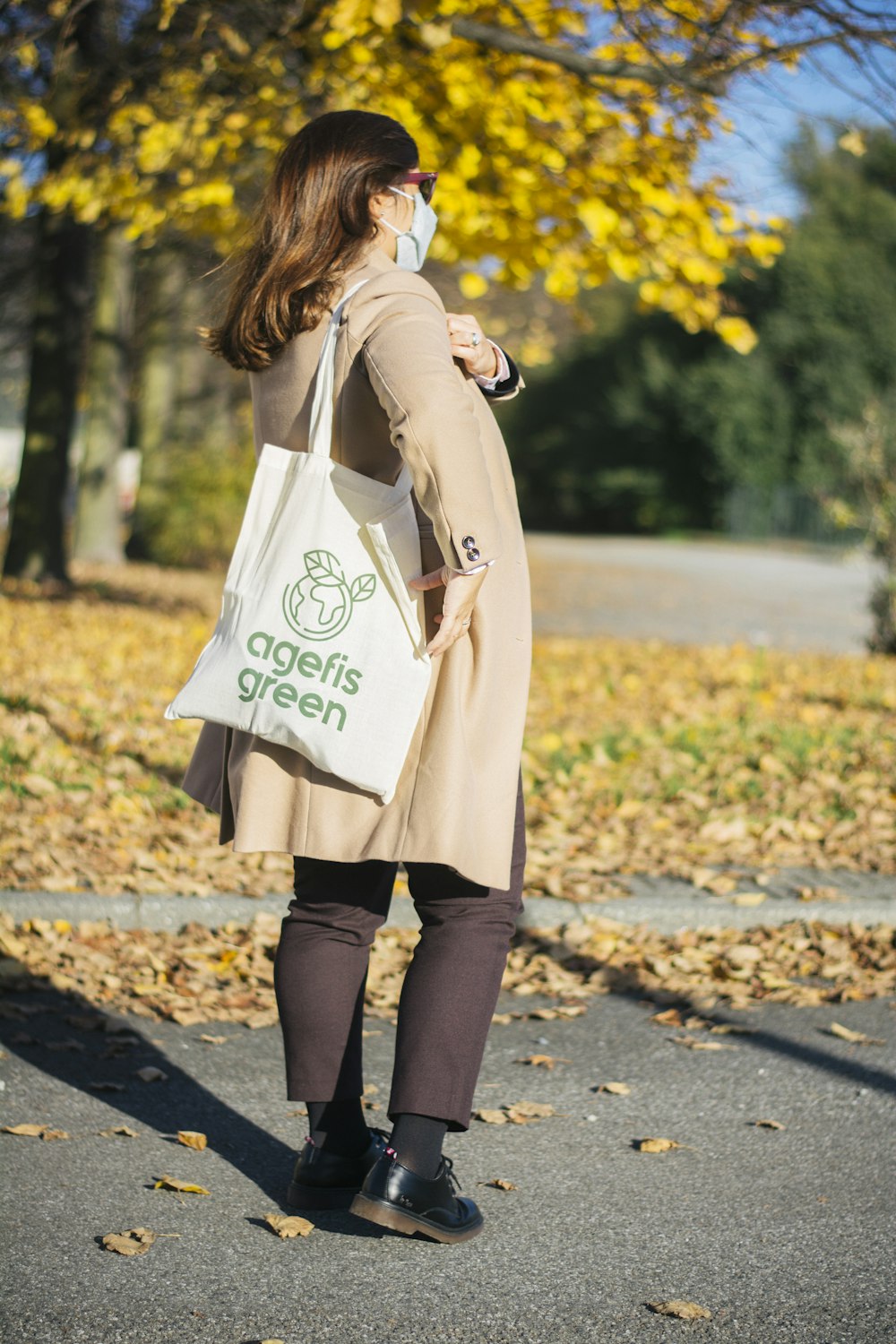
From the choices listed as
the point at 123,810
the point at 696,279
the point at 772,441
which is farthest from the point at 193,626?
the point at 772,441

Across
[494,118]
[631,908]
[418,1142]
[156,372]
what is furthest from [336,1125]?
[156,372]

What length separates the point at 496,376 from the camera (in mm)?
2713

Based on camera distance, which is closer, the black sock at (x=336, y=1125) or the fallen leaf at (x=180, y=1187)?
the black sock at (x=336, y=1125)

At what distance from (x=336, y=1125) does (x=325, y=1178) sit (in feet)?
0.35

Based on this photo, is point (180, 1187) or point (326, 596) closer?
point (326, 596)

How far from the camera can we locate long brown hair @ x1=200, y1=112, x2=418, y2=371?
2.55 m

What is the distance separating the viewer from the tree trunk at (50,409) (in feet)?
42.1

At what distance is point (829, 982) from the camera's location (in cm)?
452

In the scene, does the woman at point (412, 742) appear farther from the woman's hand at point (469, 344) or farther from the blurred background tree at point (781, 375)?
the blurred background tree at point (781, 375)

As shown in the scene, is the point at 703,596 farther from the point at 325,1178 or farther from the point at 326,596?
the point at 326,596


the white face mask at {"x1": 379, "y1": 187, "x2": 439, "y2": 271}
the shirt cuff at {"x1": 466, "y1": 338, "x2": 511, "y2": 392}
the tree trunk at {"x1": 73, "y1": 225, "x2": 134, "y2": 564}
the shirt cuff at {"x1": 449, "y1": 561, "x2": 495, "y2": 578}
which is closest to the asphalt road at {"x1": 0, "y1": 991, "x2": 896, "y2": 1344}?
the shirt cuff at {"x1": 449, "y1": 561, "x2": 495, "y2": 578}

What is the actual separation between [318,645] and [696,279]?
7.39 metres

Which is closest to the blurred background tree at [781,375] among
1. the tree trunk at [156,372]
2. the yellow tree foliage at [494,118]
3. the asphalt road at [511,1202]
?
the tree trunk at [156,372]

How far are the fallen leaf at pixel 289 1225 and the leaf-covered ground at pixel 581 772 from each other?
2.14m
